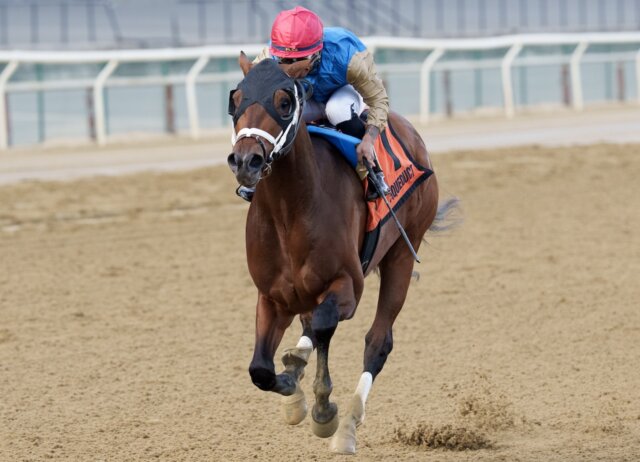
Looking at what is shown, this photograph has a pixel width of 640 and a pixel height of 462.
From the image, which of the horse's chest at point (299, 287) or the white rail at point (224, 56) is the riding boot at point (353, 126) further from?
the white rail at point (224, 56)

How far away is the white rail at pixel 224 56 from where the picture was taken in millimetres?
18016

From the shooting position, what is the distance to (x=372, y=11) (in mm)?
28781

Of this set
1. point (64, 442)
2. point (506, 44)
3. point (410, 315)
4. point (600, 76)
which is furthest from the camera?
point (600, 76)

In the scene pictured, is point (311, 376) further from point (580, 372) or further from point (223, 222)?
point (223, 222)

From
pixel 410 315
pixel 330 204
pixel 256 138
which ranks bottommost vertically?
pixel 410 315

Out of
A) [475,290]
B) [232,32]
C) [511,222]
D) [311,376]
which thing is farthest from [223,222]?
[232,32]

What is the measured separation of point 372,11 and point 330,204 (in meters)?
24.8

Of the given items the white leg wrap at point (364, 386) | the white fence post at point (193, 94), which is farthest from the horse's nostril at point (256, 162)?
the white fence post at point (193, 94)

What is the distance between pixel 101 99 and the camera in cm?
1775

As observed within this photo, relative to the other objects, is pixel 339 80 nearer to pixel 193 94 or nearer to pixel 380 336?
pixel 380 336

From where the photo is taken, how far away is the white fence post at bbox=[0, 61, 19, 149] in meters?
17.1

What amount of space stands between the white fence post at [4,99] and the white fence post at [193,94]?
9.09 ft

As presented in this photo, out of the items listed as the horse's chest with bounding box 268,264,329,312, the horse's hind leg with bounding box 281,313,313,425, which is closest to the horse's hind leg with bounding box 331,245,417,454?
the horse's hind leg with bounding box 281,313,313,425

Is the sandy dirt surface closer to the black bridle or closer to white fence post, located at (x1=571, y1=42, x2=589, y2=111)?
the black bridle
